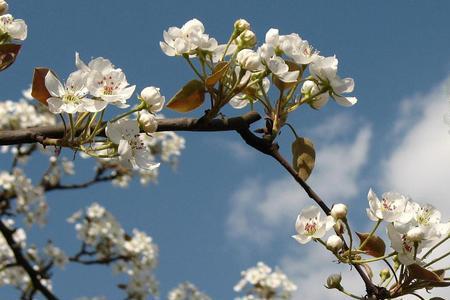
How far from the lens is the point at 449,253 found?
1.15m

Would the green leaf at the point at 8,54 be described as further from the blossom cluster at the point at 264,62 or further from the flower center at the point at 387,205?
the flower center at the point at 387,205

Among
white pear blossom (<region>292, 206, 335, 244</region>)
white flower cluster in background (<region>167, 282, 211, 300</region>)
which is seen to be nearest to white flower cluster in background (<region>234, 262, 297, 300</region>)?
white flower cluster in background (<region>167, 282, 211, 300</region>)

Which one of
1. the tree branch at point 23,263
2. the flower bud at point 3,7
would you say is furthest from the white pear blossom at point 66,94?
the tree branch at point 23,263

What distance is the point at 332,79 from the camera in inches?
48.8

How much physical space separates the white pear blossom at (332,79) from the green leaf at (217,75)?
198mm

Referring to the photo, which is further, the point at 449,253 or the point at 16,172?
the point at 16,172

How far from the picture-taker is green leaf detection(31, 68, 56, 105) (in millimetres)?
1096

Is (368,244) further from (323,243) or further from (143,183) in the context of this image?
(143,183)

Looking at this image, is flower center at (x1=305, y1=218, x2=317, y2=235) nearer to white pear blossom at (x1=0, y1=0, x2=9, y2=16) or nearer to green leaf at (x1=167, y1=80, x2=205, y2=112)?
green leaf at (x1=167, y1=80, x2=205, y2=112)

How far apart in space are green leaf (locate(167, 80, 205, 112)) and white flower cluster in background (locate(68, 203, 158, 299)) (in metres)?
5.99

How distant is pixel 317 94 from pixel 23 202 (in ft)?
19.7

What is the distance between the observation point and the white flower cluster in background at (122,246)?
7.12 m

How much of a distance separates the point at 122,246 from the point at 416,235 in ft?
20.8

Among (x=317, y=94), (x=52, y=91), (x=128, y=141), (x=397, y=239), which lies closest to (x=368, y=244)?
(x=397, y=239)
